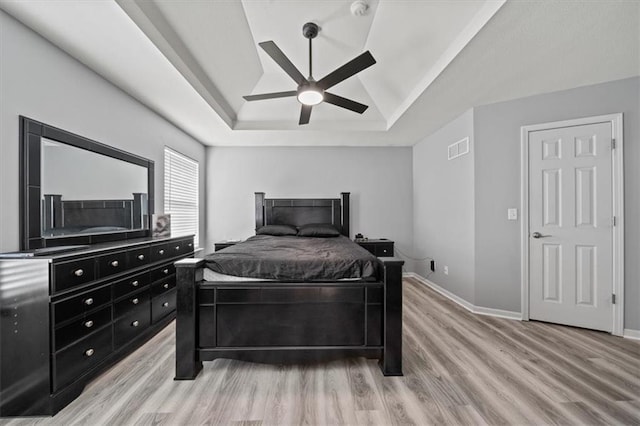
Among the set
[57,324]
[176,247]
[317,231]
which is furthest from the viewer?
[317,231]

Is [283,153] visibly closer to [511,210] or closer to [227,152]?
→ [227,152]

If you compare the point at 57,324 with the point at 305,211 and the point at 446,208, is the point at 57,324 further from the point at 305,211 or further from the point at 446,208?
the point at 446,208

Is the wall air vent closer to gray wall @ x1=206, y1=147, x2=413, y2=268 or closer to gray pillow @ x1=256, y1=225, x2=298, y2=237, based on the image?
gray wall @ x1=206, y1=147, x2=413, y2=268

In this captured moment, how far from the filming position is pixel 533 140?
2783 mm

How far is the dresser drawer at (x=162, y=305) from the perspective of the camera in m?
2.43

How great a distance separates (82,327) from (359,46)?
3.38m

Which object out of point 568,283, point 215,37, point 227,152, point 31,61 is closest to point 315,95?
point 215,37

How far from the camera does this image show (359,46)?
8.79 feet

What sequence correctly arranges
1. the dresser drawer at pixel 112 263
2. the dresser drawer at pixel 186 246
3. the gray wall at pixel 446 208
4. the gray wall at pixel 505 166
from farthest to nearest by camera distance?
1. the gray wall at pixel 446 208
2. the dresser drawer at pixel 186 246
3. the gray wall at pixel 505 166
4. the dresser drawer at pixel 112 263

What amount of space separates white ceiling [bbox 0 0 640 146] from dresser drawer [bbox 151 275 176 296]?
1.96 m

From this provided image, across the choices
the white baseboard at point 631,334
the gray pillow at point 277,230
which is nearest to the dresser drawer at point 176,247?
the gray pillow at point 277,230

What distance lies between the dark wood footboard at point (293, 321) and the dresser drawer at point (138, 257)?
2.27 ft

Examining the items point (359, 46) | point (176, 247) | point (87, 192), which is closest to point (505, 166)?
point (359, 46)

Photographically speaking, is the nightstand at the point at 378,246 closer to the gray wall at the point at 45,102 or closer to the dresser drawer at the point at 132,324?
the dresser drawer at the point at 132,324
